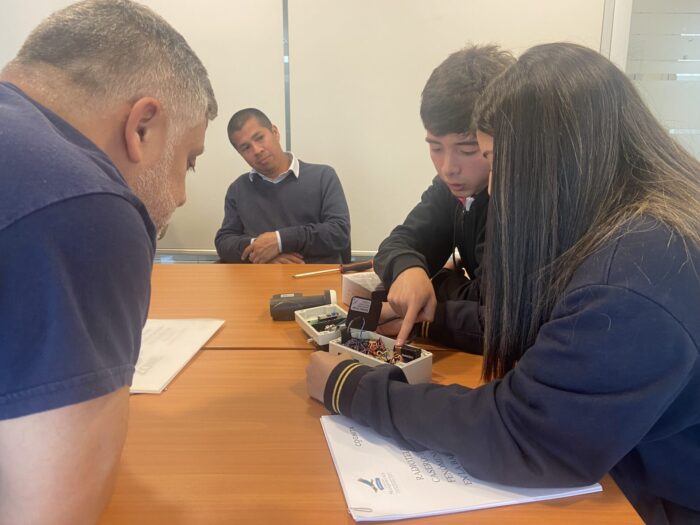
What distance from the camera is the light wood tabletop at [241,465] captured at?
24.0 inches

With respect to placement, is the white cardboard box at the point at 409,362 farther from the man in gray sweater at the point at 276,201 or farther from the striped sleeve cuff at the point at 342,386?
the man in gray sweater at the point at 276,201

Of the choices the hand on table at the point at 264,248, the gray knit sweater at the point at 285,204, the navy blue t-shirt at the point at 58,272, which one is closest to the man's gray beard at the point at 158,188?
the navy blue t-shirt at the point at 58,272

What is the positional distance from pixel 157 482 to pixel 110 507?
2.3 inches

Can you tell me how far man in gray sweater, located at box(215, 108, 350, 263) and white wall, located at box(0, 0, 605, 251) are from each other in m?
0.34

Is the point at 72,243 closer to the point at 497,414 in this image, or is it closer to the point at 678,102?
the point at 497,414

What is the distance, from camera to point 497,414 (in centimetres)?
67

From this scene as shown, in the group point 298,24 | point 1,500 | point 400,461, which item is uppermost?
point 298,24

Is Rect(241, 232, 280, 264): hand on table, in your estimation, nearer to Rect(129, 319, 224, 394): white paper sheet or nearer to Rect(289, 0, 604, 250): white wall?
Rect(289, 0, 604, 250): white wall

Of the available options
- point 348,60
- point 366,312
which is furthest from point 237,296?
point 348,60

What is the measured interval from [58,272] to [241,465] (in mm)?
380

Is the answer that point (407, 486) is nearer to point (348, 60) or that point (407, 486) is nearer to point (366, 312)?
point (366, 312)

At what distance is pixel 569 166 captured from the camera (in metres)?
0.72

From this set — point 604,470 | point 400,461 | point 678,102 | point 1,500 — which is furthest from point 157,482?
point 678,102

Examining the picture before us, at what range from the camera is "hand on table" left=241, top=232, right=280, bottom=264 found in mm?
2287
